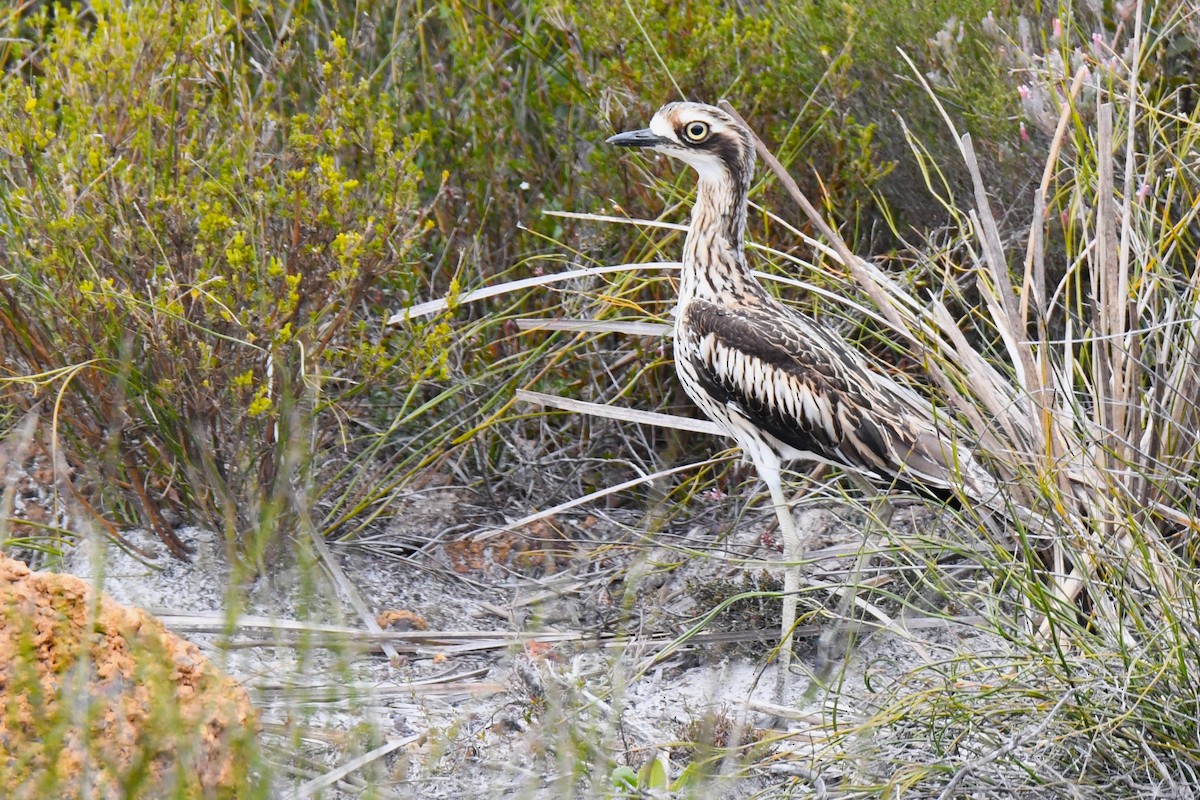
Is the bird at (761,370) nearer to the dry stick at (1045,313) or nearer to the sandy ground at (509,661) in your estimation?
the sandy ground at (509,661)

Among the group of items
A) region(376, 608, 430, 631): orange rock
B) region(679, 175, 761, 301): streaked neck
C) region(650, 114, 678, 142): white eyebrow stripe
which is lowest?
region(376, 608, 430, 631): orange rock

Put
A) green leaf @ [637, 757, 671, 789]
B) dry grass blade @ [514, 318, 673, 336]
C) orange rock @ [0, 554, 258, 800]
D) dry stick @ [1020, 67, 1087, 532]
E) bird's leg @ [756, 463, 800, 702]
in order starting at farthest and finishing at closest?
dry grass blade @ [514, 318, 673, 336]
bird's leg @ [756, 463, 800, 702]
dry stick @ [1020, 67, 1087, 532]
green leaf @ [637, 757, 671, 789]
orange rock @ [0, 554, 258, 800]

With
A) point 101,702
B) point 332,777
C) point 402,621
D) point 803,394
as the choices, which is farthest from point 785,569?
point 101,702

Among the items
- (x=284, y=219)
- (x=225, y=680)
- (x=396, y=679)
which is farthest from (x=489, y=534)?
(x=225, y=680)

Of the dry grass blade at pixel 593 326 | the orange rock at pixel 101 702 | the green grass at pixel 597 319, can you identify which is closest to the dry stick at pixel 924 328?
the green grass at pixel 597 319

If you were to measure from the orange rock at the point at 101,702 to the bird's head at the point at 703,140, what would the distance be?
1972 mm

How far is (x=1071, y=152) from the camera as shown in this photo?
4164 mm

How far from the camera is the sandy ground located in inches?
116

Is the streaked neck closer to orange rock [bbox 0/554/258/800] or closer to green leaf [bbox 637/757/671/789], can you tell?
green leaf [bbox 637/757/671/789]

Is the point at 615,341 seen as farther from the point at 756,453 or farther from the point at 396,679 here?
the point at 396,679

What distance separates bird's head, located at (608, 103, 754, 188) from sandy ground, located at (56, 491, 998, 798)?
40.7 inches

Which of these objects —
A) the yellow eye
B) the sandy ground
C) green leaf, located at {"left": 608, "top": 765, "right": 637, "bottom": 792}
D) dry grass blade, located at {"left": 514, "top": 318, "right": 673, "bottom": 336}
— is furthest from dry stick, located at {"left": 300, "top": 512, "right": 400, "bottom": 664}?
the yellow eye

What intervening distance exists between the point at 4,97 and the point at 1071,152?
294 centimetres

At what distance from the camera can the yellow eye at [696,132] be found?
394 cm
